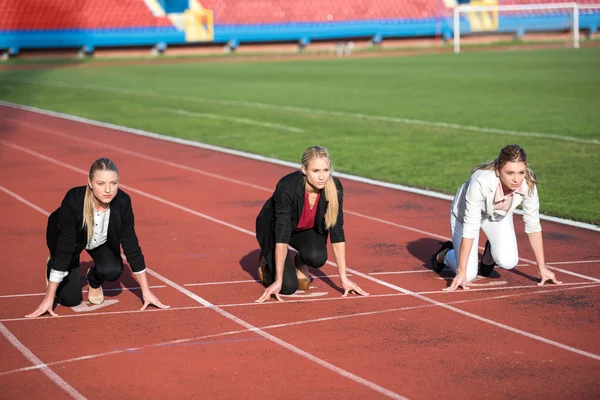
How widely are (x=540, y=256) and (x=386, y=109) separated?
16212 millimetres

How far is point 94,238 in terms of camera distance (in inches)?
271

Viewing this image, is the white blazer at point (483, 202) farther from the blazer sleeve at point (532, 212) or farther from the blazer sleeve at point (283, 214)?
the blazer sleeve at point (283, 214)

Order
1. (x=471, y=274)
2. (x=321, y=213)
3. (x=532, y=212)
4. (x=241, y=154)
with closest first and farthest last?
1. (x=321, y=213)
2. (x=532, y=212)
3. (x=471, y=274)
4. (x=241, y=154)

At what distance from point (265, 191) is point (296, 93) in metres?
16.1

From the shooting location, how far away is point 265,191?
12672 millimetres

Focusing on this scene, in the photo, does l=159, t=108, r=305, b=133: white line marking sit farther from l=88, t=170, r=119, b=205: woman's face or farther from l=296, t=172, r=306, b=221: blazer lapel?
l=88, t=170, r=119, b=205: woman's face

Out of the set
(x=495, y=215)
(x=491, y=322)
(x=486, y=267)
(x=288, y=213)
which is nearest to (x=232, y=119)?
(x=486, y=267)

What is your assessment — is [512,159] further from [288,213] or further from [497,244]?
[288,213]

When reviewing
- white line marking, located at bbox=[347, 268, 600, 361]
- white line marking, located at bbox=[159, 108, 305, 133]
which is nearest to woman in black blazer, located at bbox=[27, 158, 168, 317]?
white line marking, located at bbox=[347, 268, 600, 361]

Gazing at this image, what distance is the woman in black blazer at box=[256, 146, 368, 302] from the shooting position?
6883 mm

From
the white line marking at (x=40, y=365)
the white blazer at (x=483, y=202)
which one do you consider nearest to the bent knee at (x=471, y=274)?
the white blazer at (x=483, y=202)

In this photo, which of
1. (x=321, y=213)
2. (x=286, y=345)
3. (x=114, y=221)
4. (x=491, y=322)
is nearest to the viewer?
(x=286, y=345)

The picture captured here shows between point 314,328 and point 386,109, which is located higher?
point 386,109

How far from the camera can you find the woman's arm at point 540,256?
7461 mm
